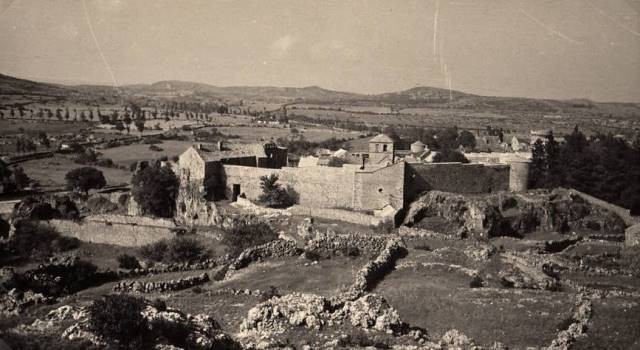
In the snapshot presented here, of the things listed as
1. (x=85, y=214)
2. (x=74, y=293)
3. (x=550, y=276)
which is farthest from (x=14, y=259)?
(x=550, y=276)

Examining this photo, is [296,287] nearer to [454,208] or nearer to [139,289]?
[139,289]

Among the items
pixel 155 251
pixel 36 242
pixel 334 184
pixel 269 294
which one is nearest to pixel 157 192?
pixel 36 242

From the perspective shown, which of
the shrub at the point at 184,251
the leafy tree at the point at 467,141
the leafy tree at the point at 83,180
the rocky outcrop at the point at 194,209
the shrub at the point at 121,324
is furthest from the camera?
the leafy tree at the point at 467,141

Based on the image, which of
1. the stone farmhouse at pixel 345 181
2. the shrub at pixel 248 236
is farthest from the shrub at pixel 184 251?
the stone farmhouse at pixel 345 181

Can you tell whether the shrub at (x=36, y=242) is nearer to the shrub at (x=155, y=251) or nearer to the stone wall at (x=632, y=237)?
the shrub at (x=155, y=251)

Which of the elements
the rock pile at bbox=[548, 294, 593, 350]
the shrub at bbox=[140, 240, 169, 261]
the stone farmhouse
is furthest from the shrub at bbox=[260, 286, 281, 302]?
the stone farmhouse

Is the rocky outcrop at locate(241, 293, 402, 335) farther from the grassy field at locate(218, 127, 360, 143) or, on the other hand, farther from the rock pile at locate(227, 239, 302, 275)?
the grassy field at locate(218, 127, 360, 143)

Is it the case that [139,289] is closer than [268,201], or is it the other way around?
[139,289]
